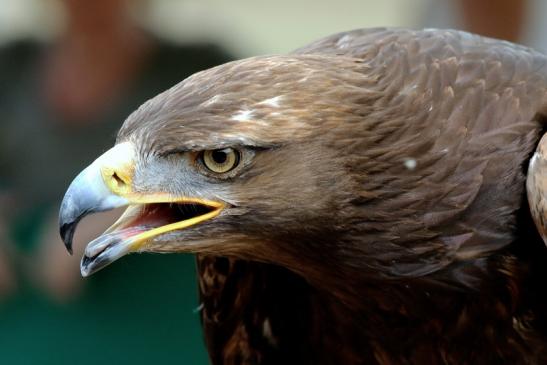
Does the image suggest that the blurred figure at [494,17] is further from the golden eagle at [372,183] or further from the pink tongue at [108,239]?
the pink tongue at [108,239]

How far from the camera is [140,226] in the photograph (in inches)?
89.7

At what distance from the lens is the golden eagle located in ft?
7.36

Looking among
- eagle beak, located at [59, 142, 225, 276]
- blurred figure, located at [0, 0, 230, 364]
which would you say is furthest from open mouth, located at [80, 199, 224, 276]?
blurred figure, located at [0, 0, 230, 364]

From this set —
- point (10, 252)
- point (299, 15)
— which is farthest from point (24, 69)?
point (299, 15)

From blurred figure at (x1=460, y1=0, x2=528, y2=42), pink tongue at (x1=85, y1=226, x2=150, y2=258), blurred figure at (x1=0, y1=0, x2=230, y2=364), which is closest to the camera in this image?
pink tongue at (x1=85, y1=226, x2=150, y2=258)

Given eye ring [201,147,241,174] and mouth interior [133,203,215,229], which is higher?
eye ring [201,147,241,174]

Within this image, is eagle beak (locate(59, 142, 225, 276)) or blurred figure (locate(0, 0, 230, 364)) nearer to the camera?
eagle beak (locate(59, 142, 225, 276))

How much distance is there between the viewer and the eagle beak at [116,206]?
222 cm

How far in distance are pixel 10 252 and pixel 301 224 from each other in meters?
1.97

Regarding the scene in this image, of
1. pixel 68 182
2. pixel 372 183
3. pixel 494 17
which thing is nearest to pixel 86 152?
pixel 68 182

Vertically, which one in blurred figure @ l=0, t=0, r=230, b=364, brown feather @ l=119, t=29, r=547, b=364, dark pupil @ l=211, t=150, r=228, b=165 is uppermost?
dark pupil @ l=211, t=150, r=228, b=165

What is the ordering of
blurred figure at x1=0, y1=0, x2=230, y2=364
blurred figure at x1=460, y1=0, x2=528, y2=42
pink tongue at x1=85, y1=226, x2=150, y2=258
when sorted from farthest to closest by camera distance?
blurred figure at x1=460, y1=0, x2=528, y2=42 → blurred figure at x1=0, y1=0, x2=230, y2=364 → pink tongue at x1=85, y1=226, x2=150, y2=258

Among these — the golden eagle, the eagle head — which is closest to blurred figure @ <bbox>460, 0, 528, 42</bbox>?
the golden eagle

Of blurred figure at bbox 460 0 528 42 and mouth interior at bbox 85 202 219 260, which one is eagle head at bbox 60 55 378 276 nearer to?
mouth interior at bbox 85 202 219 260
